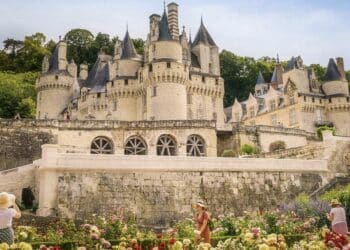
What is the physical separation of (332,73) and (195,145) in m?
23.9

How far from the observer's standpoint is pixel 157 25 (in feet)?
143

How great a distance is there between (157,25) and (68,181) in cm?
2614

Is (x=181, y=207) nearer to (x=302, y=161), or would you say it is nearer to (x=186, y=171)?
(x=186, y=171)

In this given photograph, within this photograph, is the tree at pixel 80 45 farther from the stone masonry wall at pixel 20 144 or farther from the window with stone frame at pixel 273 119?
the stone masonry wall at pixel 20 144

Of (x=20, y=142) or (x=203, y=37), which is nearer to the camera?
(x=20, y=142)

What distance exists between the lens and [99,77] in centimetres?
4988

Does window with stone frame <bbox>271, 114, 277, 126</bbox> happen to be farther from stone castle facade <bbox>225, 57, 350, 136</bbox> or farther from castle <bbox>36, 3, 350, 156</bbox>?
castle <bbox>36, 3, 350, 156</bbox>

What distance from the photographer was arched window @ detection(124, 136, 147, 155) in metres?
31.4

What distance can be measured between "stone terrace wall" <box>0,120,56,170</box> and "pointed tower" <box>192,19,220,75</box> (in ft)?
69.7

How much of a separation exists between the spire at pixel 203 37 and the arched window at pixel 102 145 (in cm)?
2118

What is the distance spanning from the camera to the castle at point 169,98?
31734 millimetres

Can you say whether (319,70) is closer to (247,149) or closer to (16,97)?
(16,97)

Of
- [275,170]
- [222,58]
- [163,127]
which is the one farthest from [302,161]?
[222,58]

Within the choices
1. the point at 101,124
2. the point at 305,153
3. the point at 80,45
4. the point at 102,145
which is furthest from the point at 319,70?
the point at 102,145
